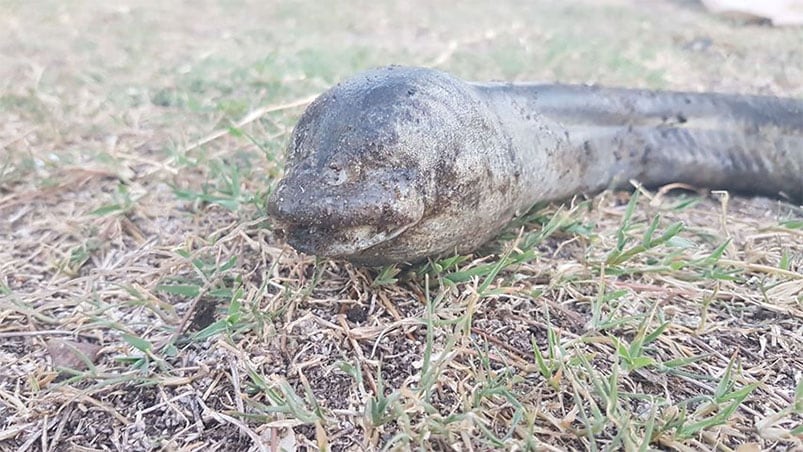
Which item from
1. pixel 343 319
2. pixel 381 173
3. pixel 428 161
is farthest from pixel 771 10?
pixel 343 319

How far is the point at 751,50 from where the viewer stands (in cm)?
461

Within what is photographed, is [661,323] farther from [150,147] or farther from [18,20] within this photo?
[18,20]

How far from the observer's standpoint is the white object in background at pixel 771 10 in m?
5.70

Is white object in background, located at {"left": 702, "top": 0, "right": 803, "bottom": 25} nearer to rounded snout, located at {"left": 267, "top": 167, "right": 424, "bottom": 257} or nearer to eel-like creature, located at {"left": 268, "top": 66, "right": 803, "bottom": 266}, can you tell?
eel-like creature, located at {"left": 268, "top": 66, "right": 803, "bottom": 266}

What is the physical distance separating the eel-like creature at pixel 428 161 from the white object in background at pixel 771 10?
452 cm

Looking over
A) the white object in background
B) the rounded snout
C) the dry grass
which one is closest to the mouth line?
the rounded snout

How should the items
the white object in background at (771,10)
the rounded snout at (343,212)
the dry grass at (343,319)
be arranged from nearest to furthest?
the dry grass at (343,319) < the rounded snout at (343,212) < the white object in background at (771,10)

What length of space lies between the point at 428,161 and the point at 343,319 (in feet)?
1.29

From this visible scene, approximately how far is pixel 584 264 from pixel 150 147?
5.69 feet

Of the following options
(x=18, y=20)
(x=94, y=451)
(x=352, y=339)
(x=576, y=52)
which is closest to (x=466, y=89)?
(x=352, y=339)

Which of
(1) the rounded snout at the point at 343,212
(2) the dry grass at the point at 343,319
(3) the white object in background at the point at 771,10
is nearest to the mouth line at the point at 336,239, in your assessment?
(1) the rounded snout at the point at 343,212

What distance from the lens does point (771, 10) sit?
5816 millimetres

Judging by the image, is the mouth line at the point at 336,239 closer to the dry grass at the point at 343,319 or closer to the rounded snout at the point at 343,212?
the rounded snout at the point at 343,212

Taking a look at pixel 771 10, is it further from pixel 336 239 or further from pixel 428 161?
pixel 336 239
